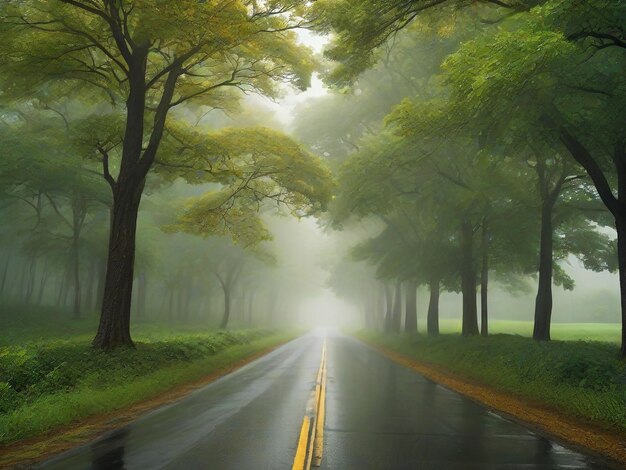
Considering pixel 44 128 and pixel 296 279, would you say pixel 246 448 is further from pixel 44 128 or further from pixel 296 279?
pixel 296 279

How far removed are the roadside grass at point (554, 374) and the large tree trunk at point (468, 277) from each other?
13.2 ft

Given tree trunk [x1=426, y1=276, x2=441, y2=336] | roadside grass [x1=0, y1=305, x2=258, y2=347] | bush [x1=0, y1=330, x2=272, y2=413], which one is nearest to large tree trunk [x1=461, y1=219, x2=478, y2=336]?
tree trunk [x1=426, y1=276, x2=441, y2=336]

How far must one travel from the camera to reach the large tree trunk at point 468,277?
71.2 ft

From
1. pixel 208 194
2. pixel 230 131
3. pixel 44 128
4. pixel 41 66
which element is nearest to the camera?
pixel 41 66

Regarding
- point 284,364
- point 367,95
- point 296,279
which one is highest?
point 367,95

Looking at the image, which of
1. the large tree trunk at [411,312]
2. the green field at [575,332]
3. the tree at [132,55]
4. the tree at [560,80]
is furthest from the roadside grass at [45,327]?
the green field at [575,332]

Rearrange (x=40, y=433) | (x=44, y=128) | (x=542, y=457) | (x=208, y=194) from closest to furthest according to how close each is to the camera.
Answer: (x=542, y=457) < (x=40, y=433) < (x=208, y=194) < (x=44, y=128)

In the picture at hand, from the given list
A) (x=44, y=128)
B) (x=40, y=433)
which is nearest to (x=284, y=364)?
(x=40, y=433)

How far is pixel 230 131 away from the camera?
632 inches

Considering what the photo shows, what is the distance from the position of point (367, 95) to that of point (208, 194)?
1084cm

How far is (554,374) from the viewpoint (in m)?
11.3

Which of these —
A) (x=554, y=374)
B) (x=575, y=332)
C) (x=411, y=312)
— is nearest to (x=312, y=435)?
(x=554, y=374)

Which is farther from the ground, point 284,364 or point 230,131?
point 230,131

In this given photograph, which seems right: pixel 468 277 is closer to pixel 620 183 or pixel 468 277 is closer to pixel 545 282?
pixel 545 282
